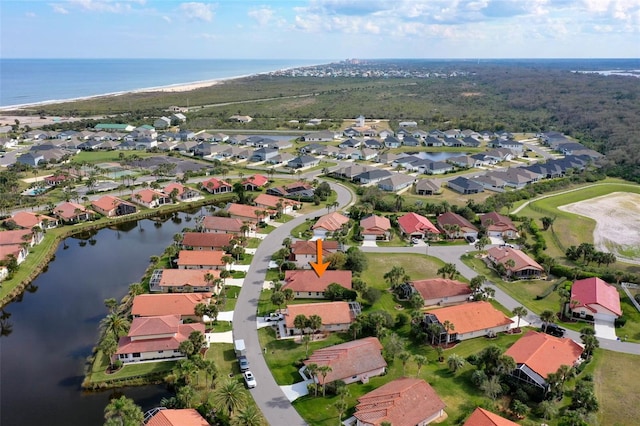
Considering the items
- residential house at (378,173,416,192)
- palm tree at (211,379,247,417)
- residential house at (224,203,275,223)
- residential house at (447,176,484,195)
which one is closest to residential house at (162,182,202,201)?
residential house at (224,203,275,223)

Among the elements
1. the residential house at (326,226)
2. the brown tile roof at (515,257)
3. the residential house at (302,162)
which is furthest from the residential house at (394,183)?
the brown tile roof at (515,257)

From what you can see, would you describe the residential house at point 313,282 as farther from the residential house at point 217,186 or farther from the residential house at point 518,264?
the residential house at point 217,186

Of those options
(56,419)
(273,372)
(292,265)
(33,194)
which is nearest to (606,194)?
(292,265)

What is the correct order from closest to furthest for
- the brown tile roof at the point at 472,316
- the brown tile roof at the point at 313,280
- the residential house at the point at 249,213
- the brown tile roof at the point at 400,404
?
the brown tile roof at the point at 400,404 → the brown tile roof at the point at 472,316 → the brown tile roof at the point at 313,280 → the residential house at the point at 249,213

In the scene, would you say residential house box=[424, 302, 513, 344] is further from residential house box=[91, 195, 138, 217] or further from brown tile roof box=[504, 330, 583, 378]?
residential house box=[91, 195, 138, 217]

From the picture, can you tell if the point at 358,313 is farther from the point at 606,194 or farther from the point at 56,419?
the point at 606,194

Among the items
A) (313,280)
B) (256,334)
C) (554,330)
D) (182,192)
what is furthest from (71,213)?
(554,330)
